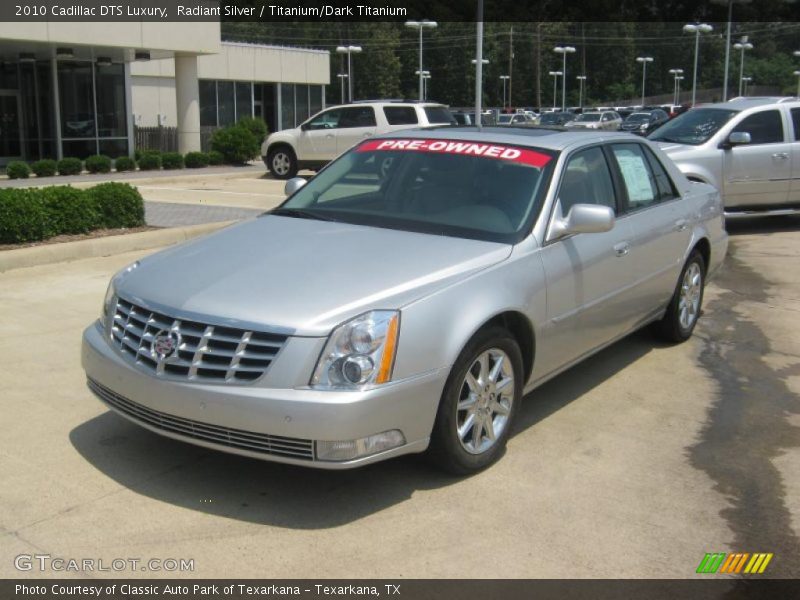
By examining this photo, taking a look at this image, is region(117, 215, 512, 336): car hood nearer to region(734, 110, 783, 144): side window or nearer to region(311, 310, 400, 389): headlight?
region(311, 310, 400, 389): headlight

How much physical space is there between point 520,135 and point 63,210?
6.28 metres

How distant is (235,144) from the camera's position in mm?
25531

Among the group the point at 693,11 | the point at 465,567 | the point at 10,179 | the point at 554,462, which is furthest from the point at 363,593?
the point at 693,11

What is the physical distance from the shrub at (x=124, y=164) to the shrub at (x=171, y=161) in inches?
31.3

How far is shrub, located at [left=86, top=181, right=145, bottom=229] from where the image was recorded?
10.4 metres

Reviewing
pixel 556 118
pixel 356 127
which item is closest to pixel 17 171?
pixel 356 127

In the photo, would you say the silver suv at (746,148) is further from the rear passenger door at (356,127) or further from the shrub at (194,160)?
the shrub at (194,160)

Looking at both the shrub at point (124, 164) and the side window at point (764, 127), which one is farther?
the shrub at point (124, 164)

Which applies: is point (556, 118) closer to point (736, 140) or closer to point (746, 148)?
point (746, 148)

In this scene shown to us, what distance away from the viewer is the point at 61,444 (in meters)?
4.66

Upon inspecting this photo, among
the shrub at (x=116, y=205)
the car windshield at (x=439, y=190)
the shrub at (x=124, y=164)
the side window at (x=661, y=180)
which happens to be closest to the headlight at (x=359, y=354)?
the car windshield at (x=439, y=190)

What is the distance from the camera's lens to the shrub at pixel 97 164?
2223 centimetres

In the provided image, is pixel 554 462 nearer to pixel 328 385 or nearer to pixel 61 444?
pixel 328 385

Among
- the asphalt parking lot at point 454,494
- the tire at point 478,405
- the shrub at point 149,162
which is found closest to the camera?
the asphalt parking lot at point 454,494
